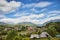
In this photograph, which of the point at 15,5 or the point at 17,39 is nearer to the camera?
the point at 17,39

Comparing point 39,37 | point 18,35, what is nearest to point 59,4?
point 39,37

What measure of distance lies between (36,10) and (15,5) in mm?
338

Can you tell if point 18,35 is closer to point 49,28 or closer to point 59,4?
point 49,28

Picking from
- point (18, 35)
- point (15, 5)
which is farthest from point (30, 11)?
→ point (18, 35)

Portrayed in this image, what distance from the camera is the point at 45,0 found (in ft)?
7.77

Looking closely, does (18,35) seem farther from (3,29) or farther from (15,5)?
(15,5)

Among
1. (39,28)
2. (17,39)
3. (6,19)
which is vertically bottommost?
(17,39)

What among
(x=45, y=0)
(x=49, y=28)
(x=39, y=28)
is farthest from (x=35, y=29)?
(x=45, y=0)

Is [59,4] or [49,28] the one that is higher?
[59,4]

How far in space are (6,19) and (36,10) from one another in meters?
0.48

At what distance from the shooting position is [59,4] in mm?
2342

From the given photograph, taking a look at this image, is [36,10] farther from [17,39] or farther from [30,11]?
[17,39]

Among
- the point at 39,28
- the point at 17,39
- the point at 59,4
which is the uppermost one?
the point at 59,4

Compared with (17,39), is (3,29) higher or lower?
higher
